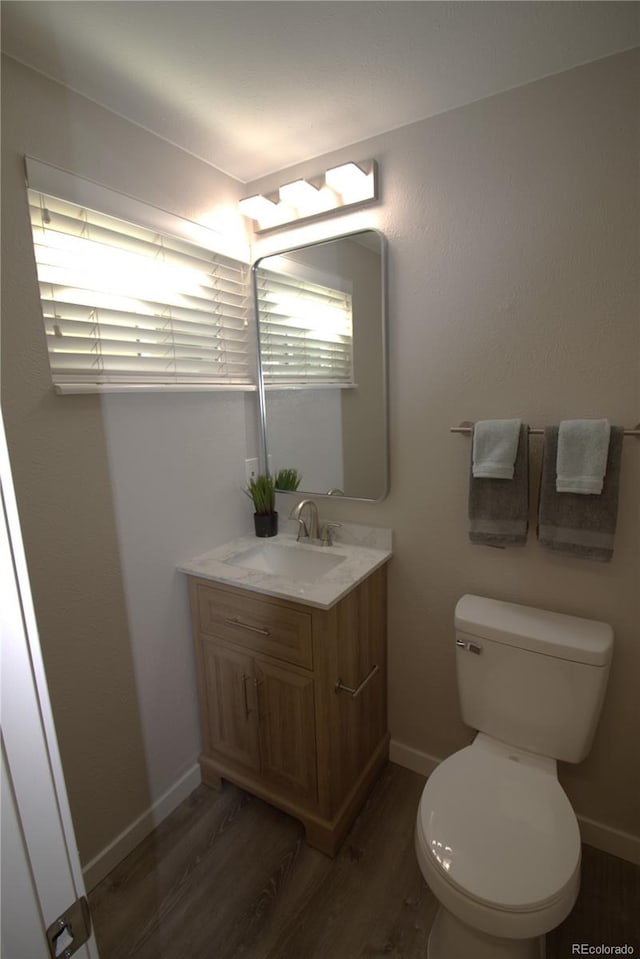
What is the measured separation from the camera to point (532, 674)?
1.36 metres

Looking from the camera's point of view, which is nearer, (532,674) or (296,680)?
(532,674)

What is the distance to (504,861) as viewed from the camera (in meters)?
1.04

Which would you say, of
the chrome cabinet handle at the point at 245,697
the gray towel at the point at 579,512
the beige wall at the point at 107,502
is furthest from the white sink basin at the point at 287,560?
the gray towel at the point at 579,512

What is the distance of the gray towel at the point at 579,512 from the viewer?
1262 mm

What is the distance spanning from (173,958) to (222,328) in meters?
2.04

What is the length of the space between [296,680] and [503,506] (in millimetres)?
880

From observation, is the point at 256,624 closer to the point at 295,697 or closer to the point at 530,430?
the point at 295,697

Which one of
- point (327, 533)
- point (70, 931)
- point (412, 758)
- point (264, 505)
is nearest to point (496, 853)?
point (412, 758)

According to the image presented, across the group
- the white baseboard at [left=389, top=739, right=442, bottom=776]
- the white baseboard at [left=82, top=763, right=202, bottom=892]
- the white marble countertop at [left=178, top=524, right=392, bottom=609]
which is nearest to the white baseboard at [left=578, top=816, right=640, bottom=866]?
the white baseboard at [left=389, top=739, right=442, bottom=776]

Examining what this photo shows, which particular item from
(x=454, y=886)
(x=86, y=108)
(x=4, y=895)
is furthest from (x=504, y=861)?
(x=86, y=108)

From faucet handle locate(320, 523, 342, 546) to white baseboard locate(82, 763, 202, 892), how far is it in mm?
1032

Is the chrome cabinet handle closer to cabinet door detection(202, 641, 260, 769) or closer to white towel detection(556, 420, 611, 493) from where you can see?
cabinet door detection(202, 641, 260, 769)

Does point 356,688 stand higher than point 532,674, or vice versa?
point 532,674

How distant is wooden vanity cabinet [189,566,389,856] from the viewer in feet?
4.77
